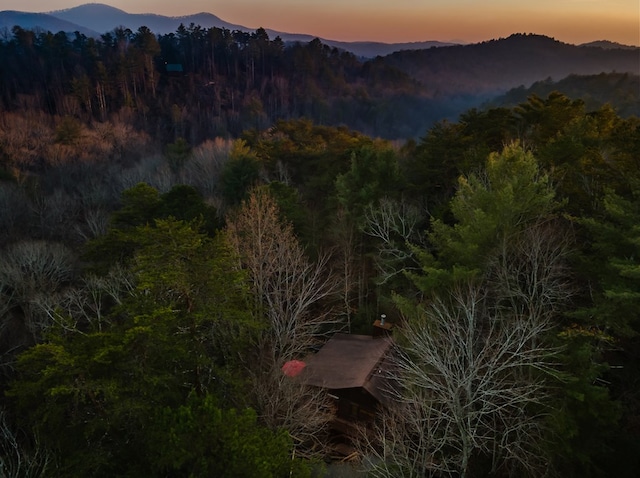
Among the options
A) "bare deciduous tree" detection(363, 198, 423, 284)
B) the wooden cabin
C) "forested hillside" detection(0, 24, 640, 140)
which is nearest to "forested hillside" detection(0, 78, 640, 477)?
"bare deciduous tree" detection(363, 198, 423, 284)

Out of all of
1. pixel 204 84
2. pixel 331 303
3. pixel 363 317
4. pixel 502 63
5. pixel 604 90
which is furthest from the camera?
pixel 502 63

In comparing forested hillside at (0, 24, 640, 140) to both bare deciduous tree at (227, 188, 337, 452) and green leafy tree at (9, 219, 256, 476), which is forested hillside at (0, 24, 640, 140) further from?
green leafy tree at (9, 219, 256, 476)

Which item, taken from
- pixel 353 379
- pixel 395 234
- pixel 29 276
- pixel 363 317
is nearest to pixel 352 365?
pixel 353 379

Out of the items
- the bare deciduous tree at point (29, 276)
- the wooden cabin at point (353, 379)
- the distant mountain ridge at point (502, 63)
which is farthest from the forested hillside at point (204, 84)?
the wooden cabin at point (353, 379)

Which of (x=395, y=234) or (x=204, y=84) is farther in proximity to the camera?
(x=204, y=84)

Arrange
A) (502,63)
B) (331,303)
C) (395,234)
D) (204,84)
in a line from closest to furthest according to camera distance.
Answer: (395,234), (331,303), (204,84), (502,63)

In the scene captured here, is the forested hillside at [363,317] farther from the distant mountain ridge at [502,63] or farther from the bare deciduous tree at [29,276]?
the distant mountain ridge at [502,63]

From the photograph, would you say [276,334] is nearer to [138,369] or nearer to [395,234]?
[138,369]
